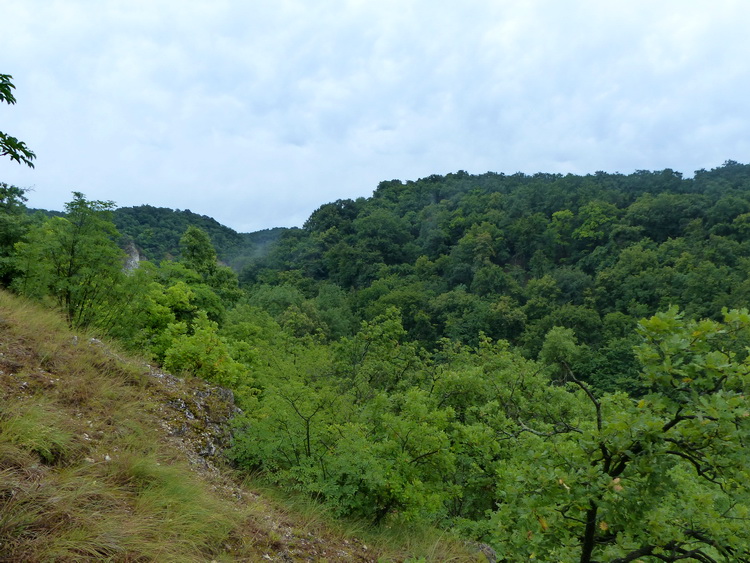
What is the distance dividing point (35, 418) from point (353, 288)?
2588 inches

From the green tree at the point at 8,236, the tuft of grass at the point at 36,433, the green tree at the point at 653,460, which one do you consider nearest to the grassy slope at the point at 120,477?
the tuft of grass at the point at 36,433

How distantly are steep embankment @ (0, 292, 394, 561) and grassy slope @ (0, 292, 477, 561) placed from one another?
0.04 feet

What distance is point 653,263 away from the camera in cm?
5094

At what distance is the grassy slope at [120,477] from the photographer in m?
2.72

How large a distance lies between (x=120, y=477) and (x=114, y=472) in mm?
64

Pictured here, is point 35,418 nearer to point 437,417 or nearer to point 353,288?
point 437,417

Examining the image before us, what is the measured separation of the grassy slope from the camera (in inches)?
107

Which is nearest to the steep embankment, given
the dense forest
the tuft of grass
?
the tuft of grass

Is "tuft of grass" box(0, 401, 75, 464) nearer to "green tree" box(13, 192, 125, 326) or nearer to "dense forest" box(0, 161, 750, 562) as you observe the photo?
"dense forest" box(0, 161, 750, 562)

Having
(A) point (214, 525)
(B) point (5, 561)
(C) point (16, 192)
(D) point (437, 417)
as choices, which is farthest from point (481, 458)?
(C) point (16, 192)

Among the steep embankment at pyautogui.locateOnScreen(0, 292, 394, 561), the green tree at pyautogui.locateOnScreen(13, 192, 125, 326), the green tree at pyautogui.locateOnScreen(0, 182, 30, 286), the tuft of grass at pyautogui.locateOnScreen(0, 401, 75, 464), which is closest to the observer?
the steep embankment at pyautogui.locateOnScreen(0, 292, 394, 561)

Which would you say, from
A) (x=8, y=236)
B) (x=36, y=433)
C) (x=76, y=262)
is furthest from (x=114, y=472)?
(x=8, y=236)

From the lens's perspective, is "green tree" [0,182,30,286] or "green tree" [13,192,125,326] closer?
"green tree" [13,192,125,326]

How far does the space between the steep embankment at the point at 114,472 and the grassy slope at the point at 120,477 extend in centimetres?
1
